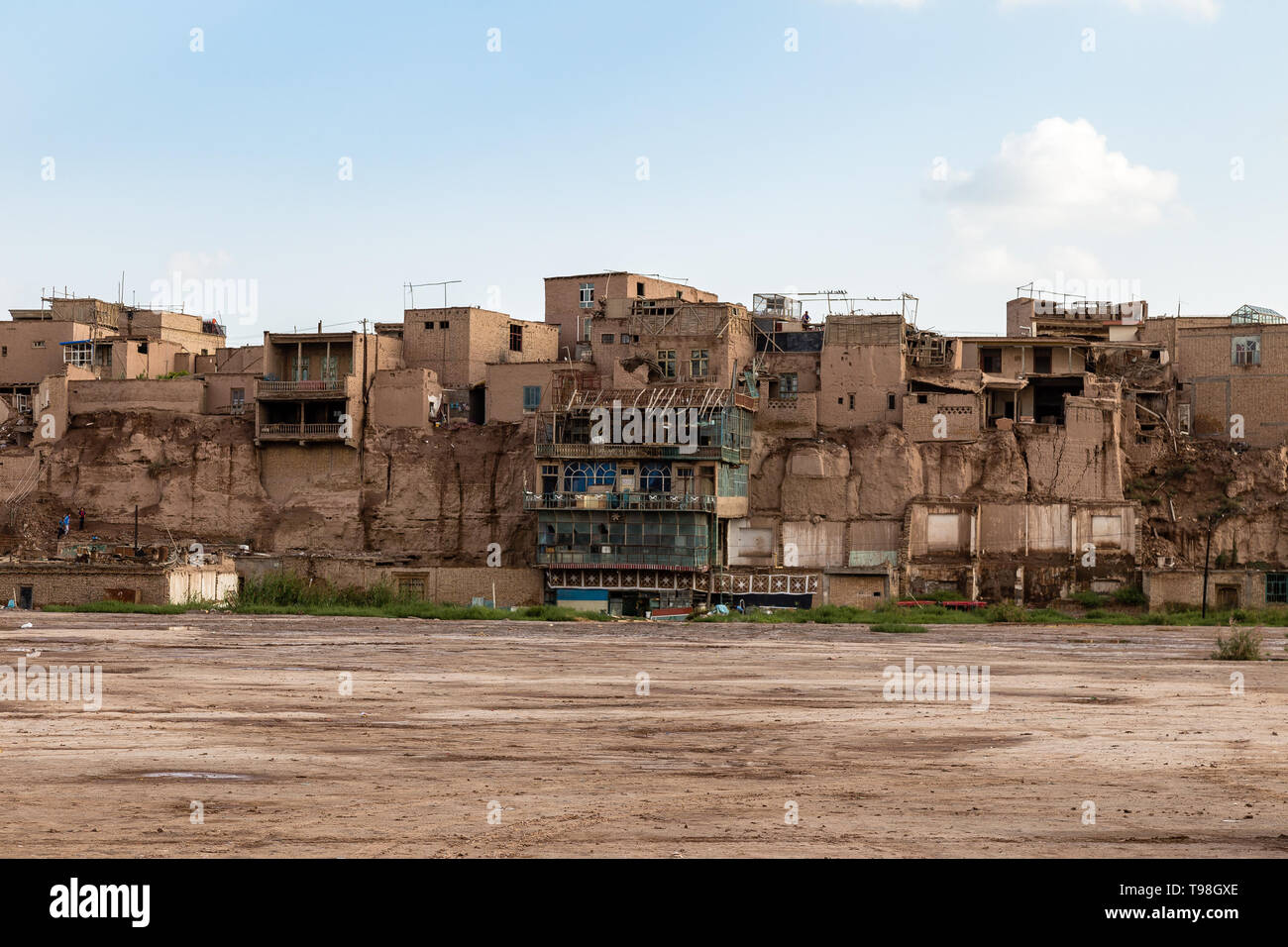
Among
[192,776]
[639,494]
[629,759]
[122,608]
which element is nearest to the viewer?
[192,776]

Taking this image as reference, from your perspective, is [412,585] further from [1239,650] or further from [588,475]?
[1239,650]

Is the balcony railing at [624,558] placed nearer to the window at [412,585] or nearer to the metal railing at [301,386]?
the window at [412,585]

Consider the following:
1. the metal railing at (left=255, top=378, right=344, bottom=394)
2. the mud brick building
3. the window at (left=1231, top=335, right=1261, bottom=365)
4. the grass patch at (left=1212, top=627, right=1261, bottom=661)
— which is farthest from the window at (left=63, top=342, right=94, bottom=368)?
the grass patch at (left=1212, top=627, right=1261, bottom=661)

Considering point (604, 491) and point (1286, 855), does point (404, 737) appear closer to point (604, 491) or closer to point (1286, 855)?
point (1286, 855)

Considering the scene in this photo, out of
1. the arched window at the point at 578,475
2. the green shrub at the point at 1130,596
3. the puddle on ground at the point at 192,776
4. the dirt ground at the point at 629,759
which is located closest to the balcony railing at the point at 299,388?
the arched window at the point at 578,475

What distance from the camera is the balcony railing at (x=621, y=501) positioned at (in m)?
58.8

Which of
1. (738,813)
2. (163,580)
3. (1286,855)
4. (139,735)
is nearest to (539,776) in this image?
(738,813)

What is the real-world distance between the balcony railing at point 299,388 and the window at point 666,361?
518 inches

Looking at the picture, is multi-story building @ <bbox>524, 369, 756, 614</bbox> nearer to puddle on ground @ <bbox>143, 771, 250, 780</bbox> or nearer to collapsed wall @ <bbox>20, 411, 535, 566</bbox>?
collapsed wall @ <bbox>20, 411, 535, 566</bbox>

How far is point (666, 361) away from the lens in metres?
64.5

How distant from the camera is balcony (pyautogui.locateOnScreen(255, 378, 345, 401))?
6562 centimetres

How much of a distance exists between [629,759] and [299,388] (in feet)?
162

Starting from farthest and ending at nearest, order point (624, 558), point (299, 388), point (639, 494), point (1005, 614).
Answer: point (299, 388), point (639, 494), point (624, 558), point (1005, 614)

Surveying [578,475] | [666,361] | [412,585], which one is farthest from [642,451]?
[412,585]
